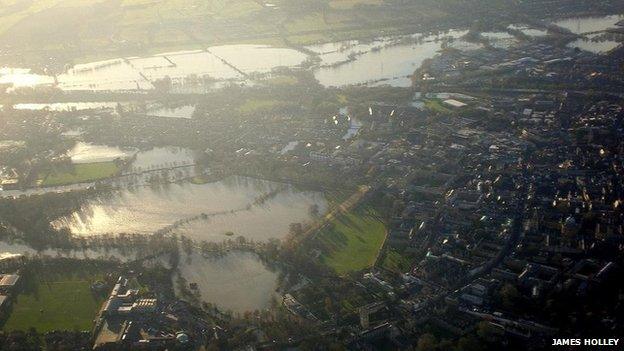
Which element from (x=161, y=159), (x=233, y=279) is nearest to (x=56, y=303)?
(x=233, y=279)

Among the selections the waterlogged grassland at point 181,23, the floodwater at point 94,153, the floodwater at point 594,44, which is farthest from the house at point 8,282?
the floodwater at point 594,44

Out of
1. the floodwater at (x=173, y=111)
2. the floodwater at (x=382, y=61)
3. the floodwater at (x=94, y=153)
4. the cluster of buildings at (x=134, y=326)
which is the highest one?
the floodwater at (x=382, y=61)

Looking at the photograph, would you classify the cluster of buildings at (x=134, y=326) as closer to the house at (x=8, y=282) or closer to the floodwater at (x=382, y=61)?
the house at (x=8, y=282)

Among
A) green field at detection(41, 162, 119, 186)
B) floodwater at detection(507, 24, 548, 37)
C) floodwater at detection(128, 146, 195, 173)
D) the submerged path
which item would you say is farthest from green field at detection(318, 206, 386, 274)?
floodwater at detection(507, 24, 548, 37)

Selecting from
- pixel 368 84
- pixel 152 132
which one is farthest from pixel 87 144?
pixel 368 84

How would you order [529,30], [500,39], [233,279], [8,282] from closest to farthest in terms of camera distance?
[233,279] → [8,282] → [500,39] → [529,30]

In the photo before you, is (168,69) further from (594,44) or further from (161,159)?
(594,44)
